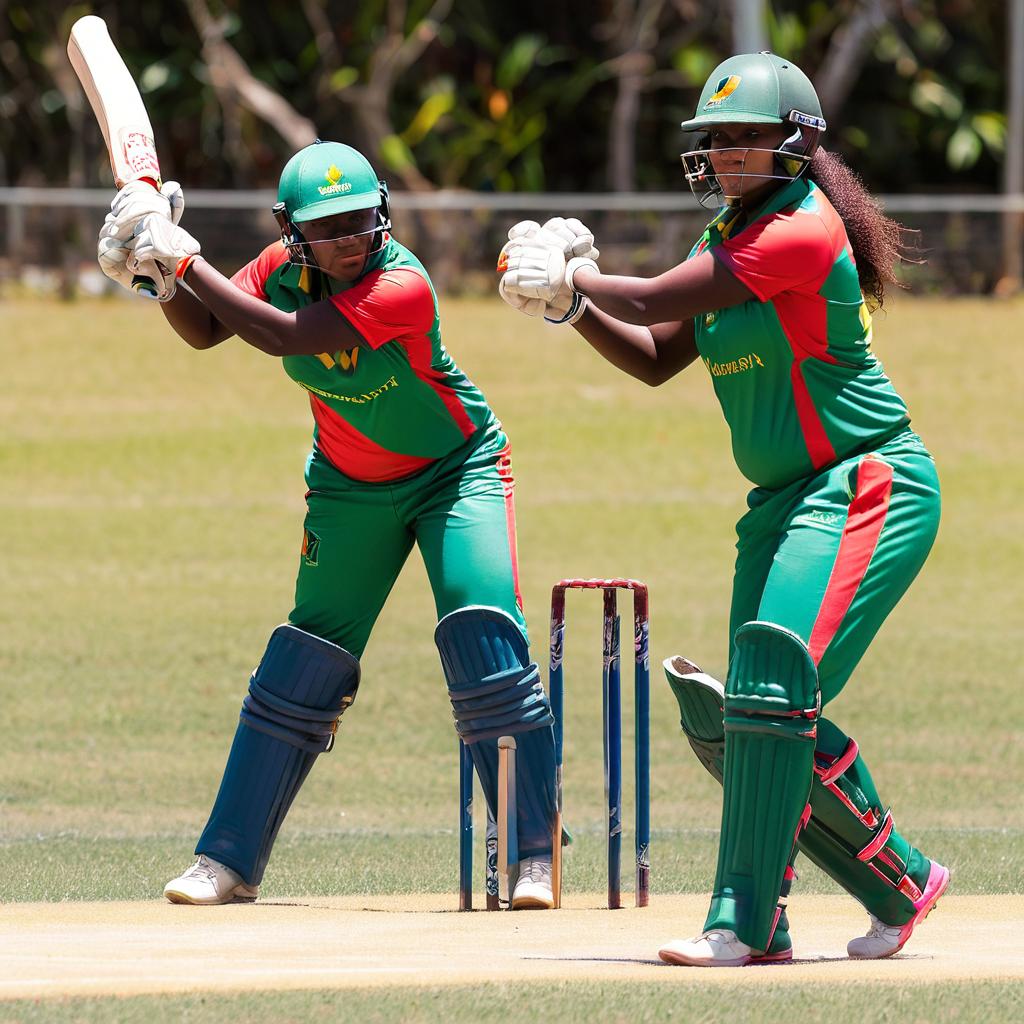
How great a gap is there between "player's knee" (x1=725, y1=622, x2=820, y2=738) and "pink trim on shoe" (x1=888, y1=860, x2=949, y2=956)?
1.91ft

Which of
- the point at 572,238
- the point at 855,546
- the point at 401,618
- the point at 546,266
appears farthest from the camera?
the point at 401,618

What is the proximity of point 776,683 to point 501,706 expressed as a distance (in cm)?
112

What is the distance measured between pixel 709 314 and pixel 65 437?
12.0 meters

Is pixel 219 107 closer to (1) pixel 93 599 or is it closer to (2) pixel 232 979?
(1) pixel 93 599

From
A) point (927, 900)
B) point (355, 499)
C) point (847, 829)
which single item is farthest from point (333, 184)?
point (927, 900)

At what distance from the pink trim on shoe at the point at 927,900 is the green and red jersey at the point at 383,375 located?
1664 mm

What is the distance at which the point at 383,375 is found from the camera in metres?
5.41

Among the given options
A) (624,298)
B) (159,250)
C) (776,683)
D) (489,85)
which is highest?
(489,85)

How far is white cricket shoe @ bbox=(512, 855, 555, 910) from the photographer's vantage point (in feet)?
17.4

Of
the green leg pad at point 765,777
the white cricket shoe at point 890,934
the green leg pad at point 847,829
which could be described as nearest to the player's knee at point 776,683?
the green leg pad at point 765,777

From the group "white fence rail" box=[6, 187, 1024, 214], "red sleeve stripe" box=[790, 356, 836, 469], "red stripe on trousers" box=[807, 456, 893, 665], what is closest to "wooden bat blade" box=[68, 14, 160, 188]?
"red sleeve stripe" box=[790, 356, 836, 469]

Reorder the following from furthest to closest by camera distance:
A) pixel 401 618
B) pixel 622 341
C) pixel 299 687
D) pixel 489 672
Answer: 1. pixel 401 618
2. pixel 299 687
3. pixel 489 672
4. pixel 622 341

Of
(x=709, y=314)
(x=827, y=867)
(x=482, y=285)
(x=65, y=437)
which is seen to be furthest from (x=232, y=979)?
(x=482, y=285)

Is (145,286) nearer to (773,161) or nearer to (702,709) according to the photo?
(773,161)
